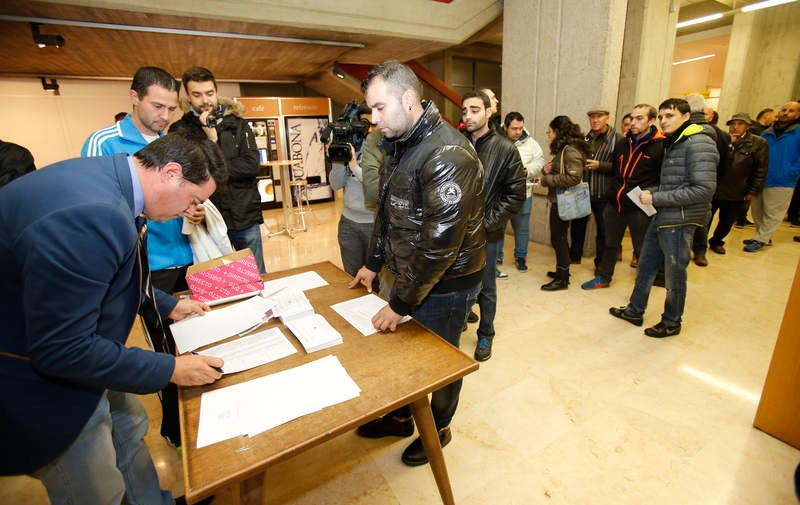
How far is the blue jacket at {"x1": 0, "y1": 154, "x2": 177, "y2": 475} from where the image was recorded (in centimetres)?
74

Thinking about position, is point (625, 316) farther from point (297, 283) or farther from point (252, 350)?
point (252, 350)

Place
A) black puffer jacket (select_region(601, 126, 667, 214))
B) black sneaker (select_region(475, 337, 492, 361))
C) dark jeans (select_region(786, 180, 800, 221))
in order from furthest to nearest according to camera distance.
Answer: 1. dark jeans (select_region(786, 180, 800, 221))
2. black puffer jacket (select_region(601, 126, 667, 214))
3. black sneaker (select_region(475, 337, 492, 361))

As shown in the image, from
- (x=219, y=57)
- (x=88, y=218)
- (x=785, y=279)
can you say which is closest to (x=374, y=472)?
(x=88, y=218)

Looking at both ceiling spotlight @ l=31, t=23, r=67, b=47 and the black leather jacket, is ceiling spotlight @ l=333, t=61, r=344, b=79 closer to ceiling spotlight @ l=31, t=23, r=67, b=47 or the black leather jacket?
ceiling spotlight @ l=31, t=23, r=67, b=47

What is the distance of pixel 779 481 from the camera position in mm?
1552

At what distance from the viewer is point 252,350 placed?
3.82 feet

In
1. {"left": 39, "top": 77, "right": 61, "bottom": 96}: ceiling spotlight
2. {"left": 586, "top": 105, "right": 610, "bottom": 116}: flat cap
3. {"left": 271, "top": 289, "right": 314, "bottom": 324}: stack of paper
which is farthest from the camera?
{"left": 39, "top": 77, "right": 61, "bottom": 96}: ceiling spotlight

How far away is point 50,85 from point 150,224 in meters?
8.01

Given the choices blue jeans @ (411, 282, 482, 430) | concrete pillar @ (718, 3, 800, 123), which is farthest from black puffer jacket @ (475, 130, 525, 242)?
concrete pillar @ (718, 3, 800, 123)

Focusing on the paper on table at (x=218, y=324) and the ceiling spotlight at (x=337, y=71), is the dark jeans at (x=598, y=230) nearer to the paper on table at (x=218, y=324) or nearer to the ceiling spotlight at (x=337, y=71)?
the paper on table at (x=218, y=324)

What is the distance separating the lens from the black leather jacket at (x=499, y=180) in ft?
7.26

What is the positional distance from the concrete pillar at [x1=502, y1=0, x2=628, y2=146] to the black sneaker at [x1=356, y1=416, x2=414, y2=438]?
3.75 m

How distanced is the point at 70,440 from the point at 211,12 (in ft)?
15.4

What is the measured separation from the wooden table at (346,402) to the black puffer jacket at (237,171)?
129cm
